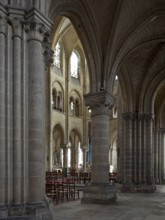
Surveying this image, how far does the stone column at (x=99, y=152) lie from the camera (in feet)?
45.3

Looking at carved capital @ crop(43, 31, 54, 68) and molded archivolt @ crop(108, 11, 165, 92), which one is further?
molded archivolt @ crop(108, 11, 165, 92)

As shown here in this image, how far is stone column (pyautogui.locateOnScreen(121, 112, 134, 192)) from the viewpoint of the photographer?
18806mm

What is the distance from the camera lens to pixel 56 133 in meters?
36.4

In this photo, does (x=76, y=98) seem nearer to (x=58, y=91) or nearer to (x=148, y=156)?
(x=58, y=91)

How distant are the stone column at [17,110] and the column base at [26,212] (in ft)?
0.64

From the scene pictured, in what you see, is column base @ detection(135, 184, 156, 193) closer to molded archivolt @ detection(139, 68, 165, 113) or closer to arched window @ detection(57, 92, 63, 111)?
molded archivolt @ detection(139, 68, 165, 113)

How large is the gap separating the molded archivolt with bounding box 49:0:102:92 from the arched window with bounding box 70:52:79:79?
22.6 meters

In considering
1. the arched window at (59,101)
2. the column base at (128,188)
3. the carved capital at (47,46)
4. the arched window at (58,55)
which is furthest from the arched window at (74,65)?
the carved capital at (47,46)

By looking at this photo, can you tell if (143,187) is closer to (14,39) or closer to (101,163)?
(101,163)

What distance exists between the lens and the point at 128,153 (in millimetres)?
19125

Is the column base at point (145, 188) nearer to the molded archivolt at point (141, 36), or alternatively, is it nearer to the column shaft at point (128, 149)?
the column shaft at point (128, 149)

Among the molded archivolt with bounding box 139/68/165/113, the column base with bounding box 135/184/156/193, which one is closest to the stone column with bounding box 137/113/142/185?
the column base with bounding box 135/184/156/193

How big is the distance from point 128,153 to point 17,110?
11.6m

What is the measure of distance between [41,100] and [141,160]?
1163 cm
